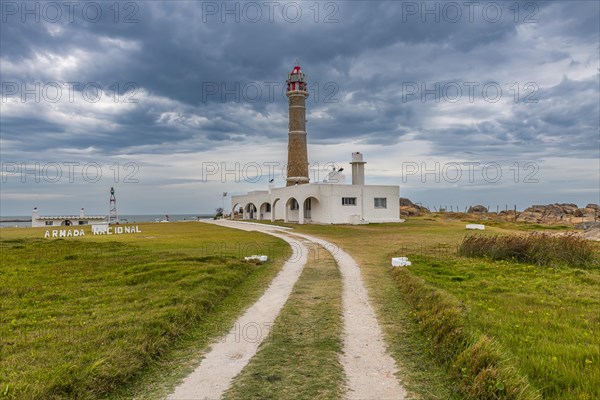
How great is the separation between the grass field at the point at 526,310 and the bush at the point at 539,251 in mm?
720

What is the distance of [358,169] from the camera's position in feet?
142

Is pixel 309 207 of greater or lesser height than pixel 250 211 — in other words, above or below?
above

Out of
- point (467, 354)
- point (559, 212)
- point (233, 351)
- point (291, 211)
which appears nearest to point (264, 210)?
point (291, 211)

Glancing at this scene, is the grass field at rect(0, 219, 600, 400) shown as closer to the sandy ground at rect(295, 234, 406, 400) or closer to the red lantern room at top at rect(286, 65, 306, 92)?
the sandy ground at rect(295, 234, 406, 400)

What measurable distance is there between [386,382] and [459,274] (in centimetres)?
875

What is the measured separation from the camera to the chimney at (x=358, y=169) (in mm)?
43156

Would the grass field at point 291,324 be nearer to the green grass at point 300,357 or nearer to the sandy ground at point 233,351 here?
the green grass at point 300,357

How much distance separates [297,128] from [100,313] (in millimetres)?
40624

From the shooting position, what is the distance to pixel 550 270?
1423 centimetres

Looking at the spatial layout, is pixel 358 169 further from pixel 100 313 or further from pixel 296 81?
pixel 100 313

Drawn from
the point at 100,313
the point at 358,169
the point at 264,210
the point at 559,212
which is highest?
the point at 358,169

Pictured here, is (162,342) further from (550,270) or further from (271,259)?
(550,270)

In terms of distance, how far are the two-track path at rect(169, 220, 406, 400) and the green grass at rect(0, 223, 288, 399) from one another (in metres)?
0.77

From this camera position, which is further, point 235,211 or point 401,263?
point 235,211
